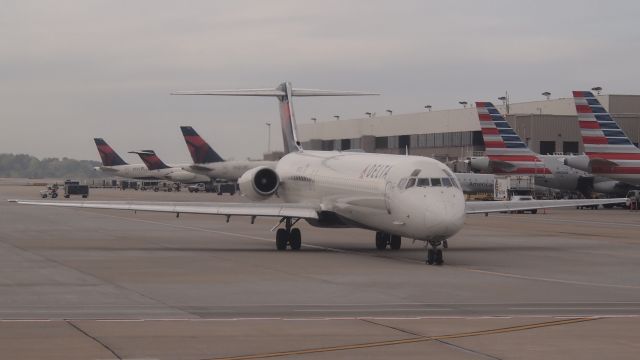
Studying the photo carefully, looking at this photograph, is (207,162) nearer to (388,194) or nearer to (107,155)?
(107,155)

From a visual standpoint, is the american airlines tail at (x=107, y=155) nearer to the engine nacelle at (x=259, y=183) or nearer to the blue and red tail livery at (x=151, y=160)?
the blue and red tail livery at (x=151, y=160)

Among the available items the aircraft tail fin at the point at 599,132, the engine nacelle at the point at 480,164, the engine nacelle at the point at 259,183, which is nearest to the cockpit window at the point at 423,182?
the engine nacelle at the point at 259,183

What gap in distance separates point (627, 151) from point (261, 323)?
56.8 m

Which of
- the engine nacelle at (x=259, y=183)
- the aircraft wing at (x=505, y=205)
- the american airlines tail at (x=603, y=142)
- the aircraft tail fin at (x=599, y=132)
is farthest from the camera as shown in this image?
the aircraft tail fin at (x=599, y=132)

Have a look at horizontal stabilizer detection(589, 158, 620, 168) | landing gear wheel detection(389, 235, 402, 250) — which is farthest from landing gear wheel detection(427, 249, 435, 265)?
horizontal stabilizer detection(589, 158, 620, 168)

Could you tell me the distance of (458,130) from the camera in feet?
379

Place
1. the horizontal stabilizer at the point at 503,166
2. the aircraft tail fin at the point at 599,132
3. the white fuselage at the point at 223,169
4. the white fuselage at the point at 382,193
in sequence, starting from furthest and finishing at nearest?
the white fuselage at the point at 223,169, the horizontal stabilizer at the point at 503,166, the aircraft tail fin at the point at 599,132, the white fuselage at the point at 382,193

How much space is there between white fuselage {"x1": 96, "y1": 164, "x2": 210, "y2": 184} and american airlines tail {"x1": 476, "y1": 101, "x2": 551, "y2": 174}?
50.6m

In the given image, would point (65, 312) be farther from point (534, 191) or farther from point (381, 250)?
point (534, 191)

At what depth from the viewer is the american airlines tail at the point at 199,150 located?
110688 millimetres

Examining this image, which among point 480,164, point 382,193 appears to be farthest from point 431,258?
point 480,164

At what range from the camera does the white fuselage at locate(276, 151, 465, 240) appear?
1089 inches

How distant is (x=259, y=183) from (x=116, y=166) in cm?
11716

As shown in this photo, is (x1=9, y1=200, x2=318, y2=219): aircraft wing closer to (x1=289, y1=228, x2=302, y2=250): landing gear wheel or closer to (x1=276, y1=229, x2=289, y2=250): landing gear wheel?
(x1=289, y1=228, x2=302, y2=250): landing gear wheel
